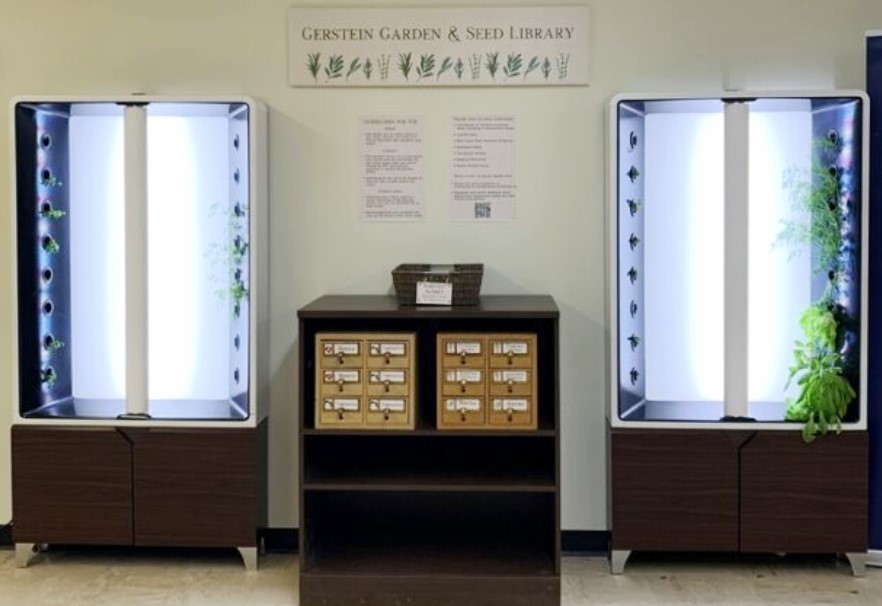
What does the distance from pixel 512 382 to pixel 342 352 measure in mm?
615

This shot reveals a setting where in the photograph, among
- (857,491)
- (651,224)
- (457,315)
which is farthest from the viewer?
(651,224)

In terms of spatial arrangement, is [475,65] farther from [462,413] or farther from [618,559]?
[618,559]

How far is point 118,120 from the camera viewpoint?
4.02 metres

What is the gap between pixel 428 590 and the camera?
3.53 meters

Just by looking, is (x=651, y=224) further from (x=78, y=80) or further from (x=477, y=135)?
(x=78, y=80)

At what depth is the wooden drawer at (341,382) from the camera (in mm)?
3545

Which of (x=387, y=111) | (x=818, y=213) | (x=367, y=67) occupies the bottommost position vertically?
(x=818, y=213)

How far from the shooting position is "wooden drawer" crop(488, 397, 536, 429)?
139 inches

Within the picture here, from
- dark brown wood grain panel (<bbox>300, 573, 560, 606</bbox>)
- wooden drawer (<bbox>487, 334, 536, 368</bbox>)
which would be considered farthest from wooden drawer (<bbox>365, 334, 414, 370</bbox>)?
dark brown wood grain panel (<bbox>300, 573, 560, 606</bbox>)

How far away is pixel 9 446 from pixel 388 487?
5.74 ft

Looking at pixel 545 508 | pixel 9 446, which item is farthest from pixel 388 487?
pixel 9 446

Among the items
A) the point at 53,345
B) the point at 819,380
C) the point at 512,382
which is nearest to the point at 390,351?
the point at 512,382

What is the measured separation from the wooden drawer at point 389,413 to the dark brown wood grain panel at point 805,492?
1.28 metres

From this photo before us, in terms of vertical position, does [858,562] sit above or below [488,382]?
below
